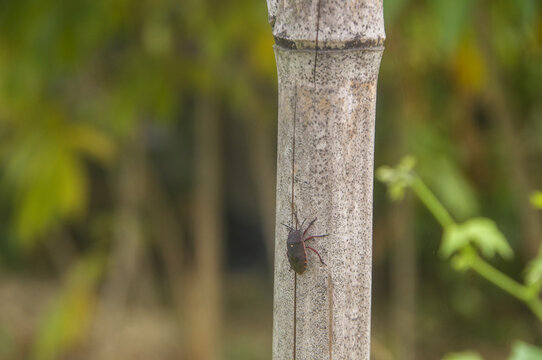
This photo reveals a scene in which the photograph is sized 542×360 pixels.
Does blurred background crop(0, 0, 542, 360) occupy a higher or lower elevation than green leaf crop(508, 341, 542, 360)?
higher

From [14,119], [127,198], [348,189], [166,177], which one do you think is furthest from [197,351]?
[348,189]

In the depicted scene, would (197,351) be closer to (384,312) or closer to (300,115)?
(384,312)

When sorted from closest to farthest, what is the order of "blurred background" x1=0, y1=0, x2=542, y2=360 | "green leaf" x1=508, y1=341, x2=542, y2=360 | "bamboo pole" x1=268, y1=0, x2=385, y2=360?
"bamboo pole" x1=268, y1=0, x2=385, y2=360 < "green leaf" x1=508, y1=341, x2=542, y2=360 < "blurred background" x1=0, y1=0, x2=542, y2=360

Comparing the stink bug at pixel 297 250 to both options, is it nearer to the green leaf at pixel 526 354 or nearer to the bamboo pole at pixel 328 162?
the bamboo pole at pixel 328 162

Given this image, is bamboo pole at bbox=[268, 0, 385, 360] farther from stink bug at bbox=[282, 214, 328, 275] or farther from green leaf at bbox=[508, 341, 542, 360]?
green leaf at bbox=[508, 341, 542, 360]

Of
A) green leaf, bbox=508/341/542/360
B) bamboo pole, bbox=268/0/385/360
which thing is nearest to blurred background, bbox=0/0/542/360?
green leaf, bbox=508/341/542/360

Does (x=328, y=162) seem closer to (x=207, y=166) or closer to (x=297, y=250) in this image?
(x=297, y=250)

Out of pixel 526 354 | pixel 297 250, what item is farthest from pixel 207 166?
pixel 297 250
